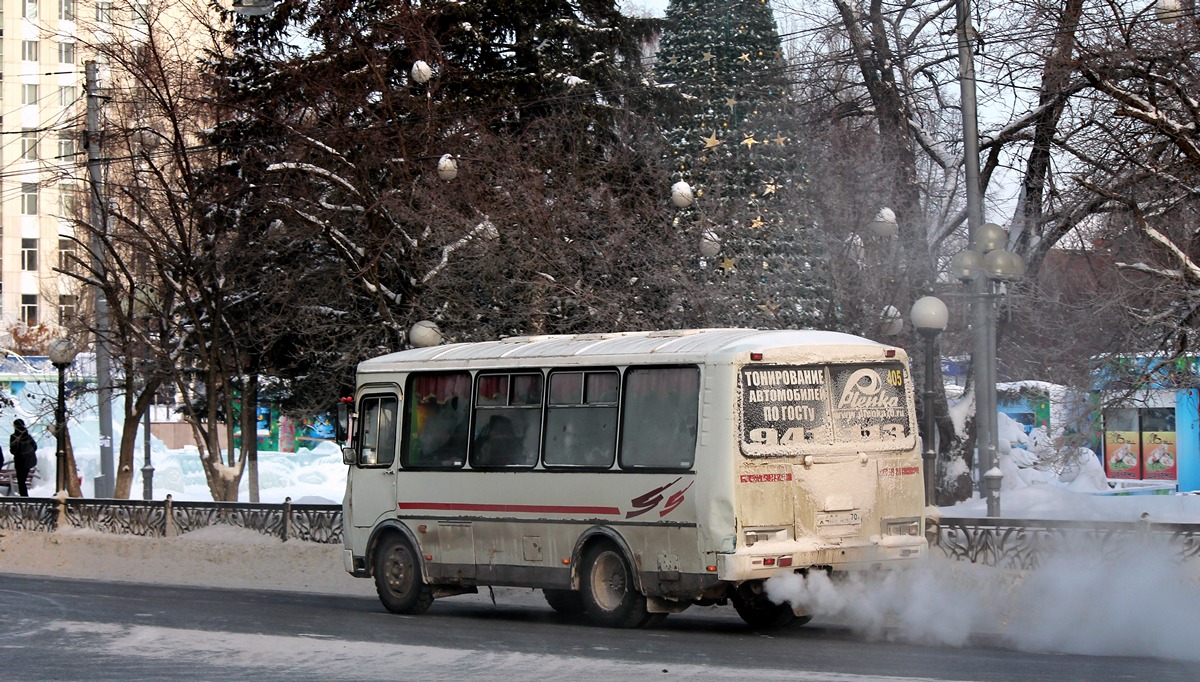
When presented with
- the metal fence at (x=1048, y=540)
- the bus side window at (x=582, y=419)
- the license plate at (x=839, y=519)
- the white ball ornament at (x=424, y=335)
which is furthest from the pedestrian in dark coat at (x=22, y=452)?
the license plate at (x=839, y=519)

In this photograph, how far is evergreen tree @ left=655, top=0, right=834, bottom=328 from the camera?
2464 cm

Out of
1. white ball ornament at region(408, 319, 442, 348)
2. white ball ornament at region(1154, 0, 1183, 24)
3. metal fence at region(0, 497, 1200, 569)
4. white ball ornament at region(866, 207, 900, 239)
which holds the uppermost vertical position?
white ball ornament at region(1154, 0, 1183, 24)

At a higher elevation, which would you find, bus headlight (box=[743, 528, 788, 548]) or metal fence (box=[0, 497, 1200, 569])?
bus headlight (box=[743, 528, 788, 548])

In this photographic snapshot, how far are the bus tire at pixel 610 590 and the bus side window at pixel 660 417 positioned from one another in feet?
3.11

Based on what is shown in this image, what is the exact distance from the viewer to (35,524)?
89.1ft

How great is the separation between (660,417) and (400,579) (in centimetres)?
443

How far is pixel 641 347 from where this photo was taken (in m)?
14.3

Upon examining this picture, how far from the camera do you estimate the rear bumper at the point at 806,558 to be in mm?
12828

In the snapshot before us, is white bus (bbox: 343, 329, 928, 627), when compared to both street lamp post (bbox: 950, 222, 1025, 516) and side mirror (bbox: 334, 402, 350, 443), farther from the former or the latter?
street lamp post (bbox: 950, 222, 1025, 516)

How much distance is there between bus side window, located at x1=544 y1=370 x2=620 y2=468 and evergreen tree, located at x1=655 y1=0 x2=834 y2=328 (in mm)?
9121

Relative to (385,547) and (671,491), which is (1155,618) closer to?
(671,491)

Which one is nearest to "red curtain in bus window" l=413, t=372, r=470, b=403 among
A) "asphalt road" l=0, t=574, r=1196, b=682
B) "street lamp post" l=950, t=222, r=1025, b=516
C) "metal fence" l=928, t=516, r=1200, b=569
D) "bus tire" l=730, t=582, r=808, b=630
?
"asphalt road" l=0, t=574, r=1196, b=682

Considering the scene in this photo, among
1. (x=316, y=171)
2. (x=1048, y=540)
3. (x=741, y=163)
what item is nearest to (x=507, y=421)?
(x=1048, y=540)

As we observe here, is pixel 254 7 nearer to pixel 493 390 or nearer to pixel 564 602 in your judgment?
pixel 493 390
